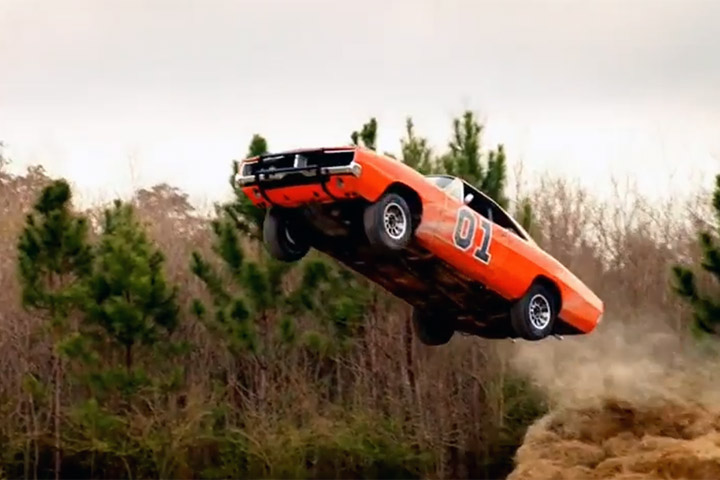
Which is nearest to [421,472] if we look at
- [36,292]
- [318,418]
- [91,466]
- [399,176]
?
[318,418]

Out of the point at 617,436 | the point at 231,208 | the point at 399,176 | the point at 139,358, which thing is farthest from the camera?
the point at 139,358

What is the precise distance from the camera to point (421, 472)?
22.8 metres

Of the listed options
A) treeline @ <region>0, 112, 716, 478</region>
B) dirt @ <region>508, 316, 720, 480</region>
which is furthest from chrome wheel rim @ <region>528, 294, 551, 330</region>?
treeline @ <region>0, 112, 716, 478</region>

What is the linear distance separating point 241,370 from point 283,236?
1269 cm

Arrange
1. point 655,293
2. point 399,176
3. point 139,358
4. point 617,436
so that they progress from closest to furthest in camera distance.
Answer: point 399,176 < point 617,436 < point 139,358 < point 655,293

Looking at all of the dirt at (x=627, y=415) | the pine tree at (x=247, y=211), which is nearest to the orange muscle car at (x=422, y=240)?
the dirt at (x=627, y=415)

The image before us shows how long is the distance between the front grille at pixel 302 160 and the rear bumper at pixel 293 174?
0.12 ft

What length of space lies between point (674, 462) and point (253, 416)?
36.9ft

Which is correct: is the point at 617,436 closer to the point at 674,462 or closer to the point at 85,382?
the point at 674,462

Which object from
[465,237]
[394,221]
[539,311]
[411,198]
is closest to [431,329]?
[539,311]

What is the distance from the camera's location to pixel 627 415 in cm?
1603

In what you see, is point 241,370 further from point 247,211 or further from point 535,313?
point 535,313

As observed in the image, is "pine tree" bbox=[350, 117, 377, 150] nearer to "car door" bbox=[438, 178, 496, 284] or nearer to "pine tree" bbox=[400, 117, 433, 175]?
"pine tree" bbox=[400, 117, 433, 175]

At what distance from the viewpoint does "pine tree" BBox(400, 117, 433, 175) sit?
70.9 ft
